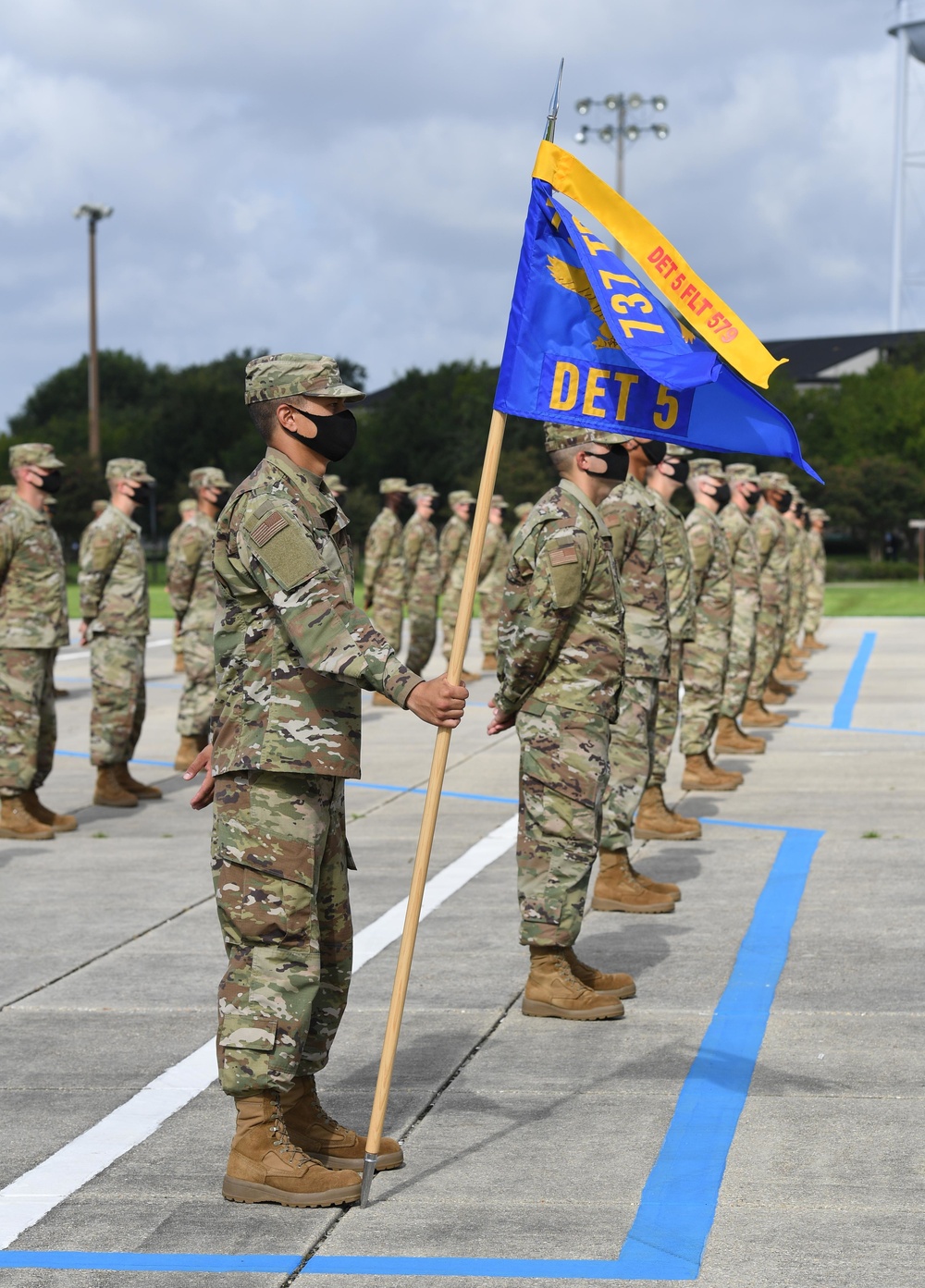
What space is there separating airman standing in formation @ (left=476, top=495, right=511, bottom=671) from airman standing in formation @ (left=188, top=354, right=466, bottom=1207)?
16.7 metres

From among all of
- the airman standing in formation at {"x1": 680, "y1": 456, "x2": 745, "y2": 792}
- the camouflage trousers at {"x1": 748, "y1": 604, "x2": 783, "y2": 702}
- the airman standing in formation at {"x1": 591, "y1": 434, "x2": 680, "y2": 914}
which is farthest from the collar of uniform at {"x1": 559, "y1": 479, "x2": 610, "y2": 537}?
the camouflage trousers at {"x1": 748, "y1": 604, "x2": 783, "y2": 702}

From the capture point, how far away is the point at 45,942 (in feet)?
24.5

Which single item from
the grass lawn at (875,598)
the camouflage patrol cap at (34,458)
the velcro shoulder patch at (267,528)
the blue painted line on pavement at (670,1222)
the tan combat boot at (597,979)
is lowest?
the grass lawn at (875,598)

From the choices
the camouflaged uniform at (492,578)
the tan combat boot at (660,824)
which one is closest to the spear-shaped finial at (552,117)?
the tan combat boot at (660,824)

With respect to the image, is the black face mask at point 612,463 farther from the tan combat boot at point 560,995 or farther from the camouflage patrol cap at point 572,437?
the tan combat boot at point 560,995

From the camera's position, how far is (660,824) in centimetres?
988

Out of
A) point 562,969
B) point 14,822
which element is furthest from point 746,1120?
point 14,822

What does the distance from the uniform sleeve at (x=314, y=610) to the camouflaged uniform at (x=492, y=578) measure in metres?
17.1

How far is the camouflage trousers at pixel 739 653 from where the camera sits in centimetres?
1372

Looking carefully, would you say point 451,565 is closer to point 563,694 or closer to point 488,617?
point 488,617

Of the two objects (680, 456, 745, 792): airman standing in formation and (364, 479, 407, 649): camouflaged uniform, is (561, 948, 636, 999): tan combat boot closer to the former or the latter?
(680, 456, 745, 792): airman standing in formation

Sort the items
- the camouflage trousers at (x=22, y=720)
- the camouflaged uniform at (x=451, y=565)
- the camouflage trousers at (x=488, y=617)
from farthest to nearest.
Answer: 1. the camouflage trousers at (x=488, y=617)
2. the camouflaged uniform at (x=451, y=565)
3. the camouflage trousers at (x=22, y=720)

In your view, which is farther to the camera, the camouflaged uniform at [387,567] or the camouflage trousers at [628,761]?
the camouflaged uniform at [387,567]

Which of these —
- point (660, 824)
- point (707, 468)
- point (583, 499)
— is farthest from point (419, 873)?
point (707, 468)
